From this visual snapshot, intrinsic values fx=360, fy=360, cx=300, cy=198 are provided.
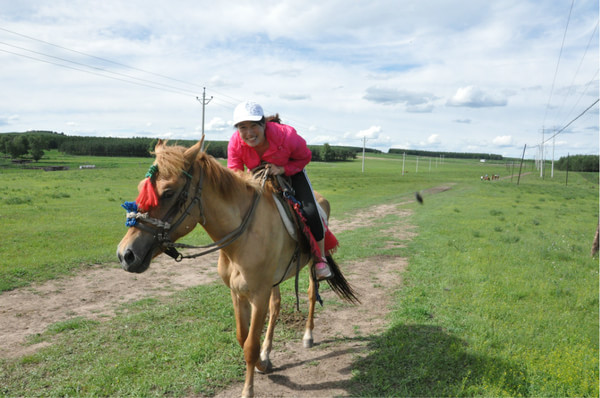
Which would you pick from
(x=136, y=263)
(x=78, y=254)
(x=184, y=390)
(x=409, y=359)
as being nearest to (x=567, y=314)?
(x=409, y=359)

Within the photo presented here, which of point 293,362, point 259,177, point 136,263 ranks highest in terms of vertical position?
point 259,177

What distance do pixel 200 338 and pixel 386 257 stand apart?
6.51m

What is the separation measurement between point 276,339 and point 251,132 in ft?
10.7

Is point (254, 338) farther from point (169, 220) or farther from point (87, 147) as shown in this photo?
point (87, 147)

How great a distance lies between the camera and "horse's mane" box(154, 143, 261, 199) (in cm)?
309

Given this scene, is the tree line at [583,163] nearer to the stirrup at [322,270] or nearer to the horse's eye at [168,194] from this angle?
the stirrup at [322,270]

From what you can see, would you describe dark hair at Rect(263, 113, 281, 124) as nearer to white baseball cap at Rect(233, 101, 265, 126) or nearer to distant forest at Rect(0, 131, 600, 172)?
white baseball cap at Rect(233, 101, 265, 126)

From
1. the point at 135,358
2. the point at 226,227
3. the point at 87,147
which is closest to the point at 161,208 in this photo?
the point at 226,227

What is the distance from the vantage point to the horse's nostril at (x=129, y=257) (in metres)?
2.87

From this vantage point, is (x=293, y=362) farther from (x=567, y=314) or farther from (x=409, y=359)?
(x=567, y=314)

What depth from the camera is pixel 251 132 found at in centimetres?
388

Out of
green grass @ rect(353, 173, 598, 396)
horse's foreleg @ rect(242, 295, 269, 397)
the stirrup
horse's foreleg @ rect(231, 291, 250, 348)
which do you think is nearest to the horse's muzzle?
horse's foreleg @ rect(242, 295, 269, 397)

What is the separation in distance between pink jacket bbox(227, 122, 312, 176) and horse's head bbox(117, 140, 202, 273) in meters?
0.98

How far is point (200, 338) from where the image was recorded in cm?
519
